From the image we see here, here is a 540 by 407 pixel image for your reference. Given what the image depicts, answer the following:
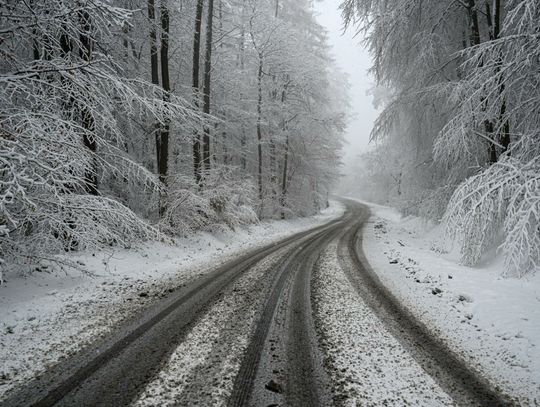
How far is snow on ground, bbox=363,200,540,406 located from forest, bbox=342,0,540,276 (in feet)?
1.67

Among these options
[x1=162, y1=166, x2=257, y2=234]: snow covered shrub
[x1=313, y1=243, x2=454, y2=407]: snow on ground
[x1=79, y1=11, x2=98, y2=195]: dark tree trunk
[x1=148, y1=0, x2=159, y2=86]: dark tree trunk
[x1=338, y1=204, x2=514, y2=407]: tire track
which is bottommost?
[x1=338, y1=204, x2=514, y2=407]: tire track

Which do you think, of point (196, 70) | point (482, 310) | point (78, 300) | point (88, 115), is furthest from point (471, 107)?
point (196, 70)

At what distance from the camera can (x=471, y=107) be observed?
7297 mm

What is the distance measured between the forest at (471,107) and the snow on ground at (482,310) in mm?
510

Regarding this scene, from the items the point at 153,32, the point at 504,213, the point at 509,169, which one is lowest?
the point at 504,213

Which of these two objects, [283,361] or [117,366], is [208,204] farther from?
[283,361]

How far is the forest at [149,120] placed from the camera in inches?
195

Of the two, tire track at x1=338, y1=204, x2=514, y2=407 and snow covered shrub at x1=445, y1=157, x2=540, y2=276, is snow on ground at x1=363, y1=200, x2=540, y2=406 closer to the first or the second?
tire track at x1=338, y1=204, x2=514, y2=407

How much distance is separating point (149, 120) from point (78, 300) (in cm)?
780

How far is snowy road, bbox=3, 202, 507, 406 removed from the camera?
2615 millimetres

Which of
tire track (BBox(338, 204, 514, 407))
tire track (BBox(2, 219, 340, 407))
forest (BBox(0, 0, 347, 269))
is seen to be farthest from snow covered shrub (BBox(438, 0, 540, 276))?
forest (BBox(0, 0, 347, 269))

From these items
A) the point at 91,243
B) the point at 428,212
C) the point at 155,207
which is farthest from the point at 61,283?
the point at 428,212

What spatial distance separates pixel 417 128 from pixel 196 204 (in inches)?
383

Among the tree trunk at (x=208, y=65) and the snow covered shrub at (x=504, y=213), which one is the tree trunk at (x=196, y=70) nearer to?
the tree trunk at (x=208, y=65)
